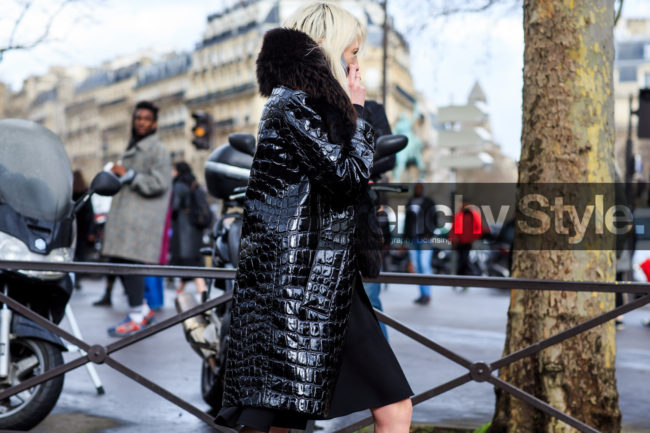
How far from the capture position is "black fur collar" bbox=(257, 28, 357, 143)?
295 centimetres

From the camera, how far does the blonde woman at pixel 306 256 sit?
2.90 metres

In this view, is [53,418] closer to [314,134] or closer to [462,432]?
[462,432]

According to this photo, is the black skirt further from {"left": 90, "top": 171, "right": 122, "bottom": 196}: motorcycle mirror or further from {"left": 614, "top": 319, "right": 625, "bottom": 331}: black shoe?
{"left": 614, "top": 319, "right": 625, "bottom": 331}: black shoe

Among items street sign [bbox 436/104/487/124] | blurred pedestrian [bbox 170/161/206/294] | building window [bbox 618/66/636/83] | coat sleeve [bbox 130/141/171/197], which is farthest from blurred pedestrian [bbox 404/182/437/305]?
building window [bbox 618/66/636/83]

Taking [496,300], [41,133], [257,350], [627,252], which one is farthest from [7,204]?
[496,300]

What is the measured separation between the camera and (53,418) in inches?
207

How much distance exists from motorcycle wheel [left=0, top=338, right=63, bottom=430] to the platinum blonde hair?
96.6 inches

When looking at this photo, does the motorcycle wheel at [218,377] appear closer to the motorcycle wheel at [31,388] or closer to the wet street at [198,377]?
the wet street at [198,377]

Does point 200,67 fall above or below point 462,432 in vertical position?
above

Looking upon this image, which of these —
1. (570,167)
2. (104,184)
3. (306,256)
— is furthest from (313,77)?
(104,184)

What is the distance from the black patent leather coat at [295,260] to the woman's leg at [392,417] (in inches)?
8.7

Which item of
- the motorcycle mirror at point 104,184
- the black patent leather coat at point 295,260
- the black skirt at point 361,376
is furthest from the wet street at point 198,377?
the motorcycle mirror at point 104,184

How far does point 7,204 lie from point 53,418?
1.23 meters

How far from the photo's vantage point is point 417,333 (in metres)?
4.12
